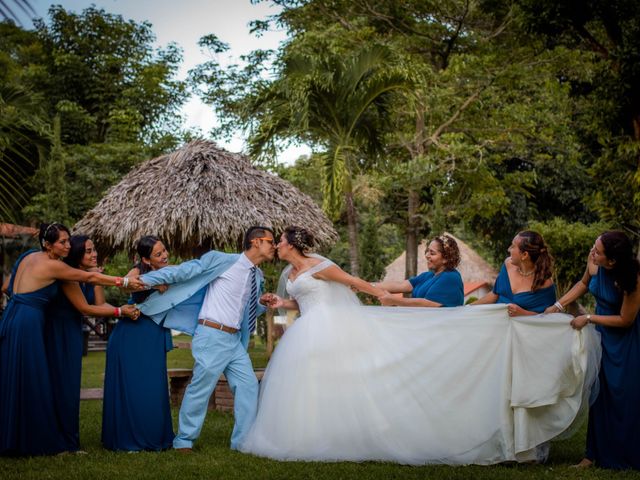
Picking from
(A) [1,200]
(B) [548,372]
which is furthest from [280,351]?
(A) [1,200]

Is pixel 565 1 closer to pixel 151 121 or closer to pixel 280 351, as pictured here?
pixel 280 351

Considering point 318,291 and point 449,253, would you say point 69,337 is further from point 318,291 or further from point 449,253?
point 449,253

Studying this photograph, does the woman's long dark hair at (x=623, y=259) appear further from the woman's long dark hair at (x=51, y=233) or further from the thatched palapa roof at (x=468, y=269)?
the thatched palapa roof at (x=468, y=269)

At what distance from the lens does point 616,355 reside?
263 inches

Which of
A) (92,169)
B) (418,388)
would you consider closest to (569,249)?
(418,388)

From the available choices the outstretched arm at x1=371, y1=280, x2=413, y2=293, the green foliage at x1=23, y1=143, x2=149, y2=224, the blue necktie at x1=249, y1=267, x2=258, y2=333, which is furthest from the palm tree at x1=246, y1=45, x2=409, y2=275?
the green foliage at x1=23, y1=143, x2=149, y2=224

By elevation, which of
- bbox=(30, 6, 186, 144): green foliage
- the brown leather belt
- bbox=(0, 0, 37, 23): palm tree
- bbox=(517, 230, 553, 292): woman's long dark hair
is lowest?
the brown leather belt

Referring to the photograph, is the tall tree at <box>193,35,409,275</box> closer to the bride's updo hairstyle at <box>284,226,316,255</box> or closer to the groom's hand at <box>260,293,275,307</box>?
the groom's hand at <box>260,293,275,307</box>

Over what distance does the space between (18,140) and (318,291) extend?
10.6 ft

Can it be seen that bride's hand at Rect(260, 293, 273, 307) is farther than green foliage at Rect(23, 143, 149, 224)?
No

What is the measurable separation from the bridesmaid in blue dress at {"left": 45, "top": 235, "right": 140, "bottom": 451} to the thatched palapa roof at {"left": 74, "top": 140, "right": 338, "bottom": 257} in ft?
18.0

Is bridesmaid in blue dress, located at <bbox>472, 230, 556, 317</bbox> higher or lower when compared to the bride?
higher

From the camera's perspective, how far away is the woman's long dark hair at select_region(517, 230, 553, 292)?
6.98 metres

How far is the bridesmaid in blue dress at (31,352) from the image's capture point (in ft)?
22.6
